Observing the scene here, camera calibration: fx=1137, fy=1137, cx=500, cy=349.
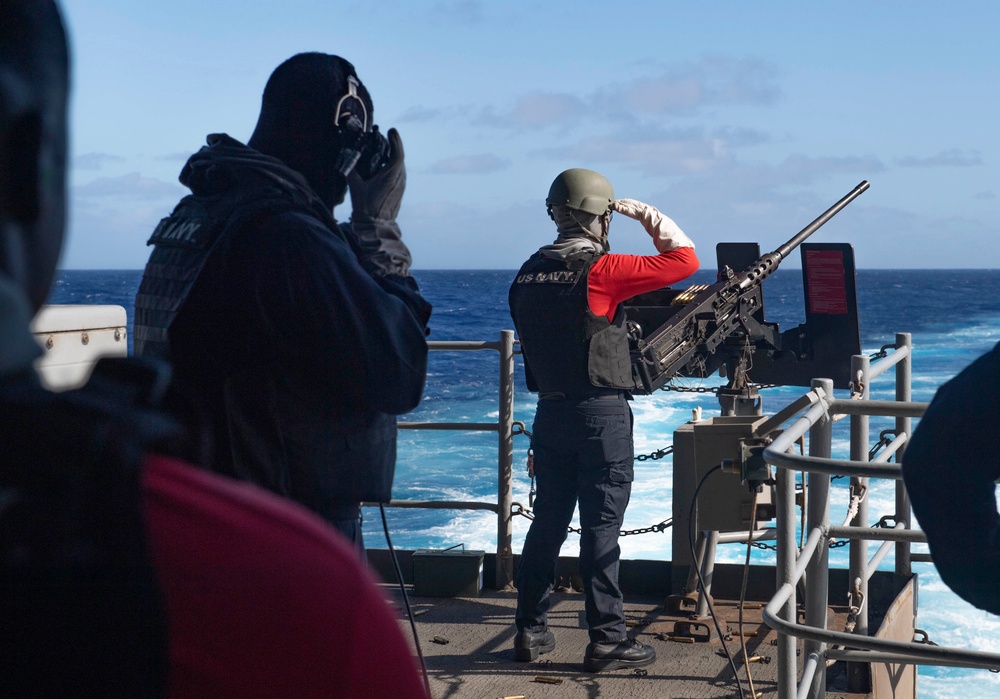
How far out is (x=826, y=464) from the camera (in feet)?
8.82

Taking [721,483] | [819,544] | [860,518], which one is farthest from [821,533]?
[721,483]

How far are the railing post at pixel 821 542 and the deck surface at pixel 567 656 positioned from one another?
1.26 m

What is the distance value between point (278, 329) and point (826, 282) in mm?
4787

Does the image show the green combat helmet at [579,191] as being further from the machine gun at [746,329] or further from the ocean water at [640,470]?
the ocean water at [640,470]

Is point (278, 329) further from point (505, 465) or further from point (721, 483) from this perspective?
point (505, 465)

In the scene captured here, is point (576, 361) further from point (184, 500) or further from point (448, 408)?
point (448, 408)

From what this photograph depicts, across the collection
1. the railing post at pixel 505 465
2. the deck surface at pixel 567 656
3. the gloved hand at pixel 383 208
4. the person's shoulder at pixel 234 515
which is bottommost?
the deck surface at pixel 567 656

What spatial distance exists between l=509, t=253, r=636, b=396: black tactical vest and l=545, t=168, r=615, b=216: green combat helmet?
26 cm

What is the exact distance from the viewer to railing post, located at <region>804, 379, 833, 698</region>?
10.5 ft

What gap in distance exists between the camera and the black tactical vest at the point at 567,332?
16.3 feet

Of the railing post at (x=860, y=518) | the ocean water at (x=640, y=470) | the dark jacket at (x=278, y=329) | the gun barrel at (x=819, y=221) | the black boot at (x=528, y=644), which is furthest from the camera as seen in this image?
the ocean water at (x=640, y=470)

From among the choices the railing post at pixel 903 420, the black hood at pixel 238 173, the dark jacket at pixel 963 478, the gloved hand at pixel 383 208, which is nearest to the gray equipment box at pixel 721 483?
the railing post at pixel 903 420

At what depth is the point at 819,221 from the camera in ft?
24.4

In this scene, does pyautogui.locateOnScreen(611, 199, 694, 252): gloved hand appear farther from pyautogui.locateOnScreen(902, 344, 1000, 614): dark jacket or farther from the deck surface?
pyautogui.locateOnScreen(902, 344, 1000, 614): dark jacket
